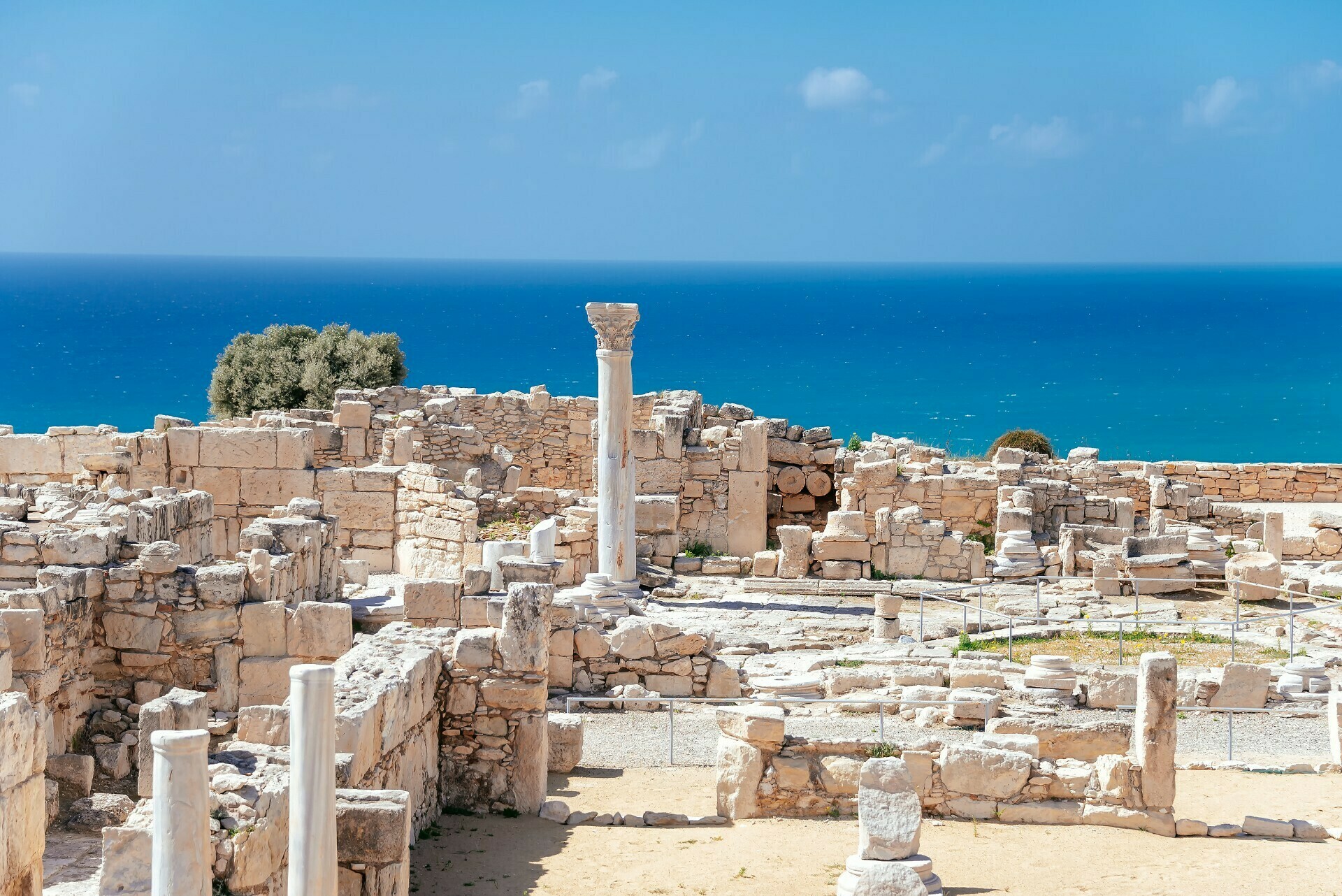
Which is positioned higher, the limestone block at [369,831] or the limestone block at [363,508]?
the limestone block at [363,508]

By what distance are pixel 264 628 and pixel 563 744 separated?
2.82 metres

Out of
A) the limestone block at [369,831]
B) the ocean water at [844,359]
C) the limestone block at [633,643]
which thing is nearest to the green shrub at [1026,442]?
the limestone block at [633,643]

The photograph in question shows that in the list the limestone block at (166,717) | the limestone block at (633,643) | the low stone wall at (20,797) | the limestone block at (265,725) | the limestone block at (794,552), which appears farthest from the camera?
the limestone block at (794,552)

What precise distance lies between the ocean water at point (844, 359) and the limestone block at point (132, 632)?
174 ft

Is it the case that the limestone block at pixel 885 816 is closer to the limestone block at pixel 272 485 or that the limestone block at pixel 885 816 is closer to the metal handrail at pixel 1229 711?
the metal handrail at pixel 1229 711

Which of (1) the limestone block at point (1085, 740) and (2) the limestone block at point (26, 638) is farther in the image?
(1) the limestone block at point (1085, 740)

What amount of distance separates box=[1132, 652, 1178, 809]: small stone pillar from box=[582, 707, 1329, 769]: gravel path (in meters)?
2.00

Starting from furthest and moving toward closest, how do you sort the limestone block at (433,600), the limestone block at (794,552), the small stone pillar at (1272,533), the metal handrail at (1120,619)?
the small stone pillar at (1272,533), the limestone block at (794,552), the metal handrail at (1120,619), the limestone block at (433,600)

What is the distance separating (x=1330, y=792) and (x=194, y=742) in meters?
9.22

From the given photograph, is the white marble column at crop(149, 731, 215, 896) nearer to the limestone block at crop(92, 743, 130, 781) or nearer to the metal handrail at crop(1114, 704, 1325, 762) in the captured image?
the limestone block at crop(92, 743, 130, 781)

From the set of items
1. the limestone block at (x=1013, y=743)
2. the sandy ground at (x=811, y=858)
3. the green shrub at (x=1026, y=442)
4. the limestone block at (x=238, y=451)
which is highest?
the green shrub at (x=1026, y=442)

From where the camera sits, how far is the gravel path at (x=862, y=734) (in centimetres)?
1408

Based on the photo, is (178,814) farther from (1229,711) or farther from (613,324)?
(613,324)

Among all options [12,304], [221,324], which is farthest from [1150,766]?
[12,304]
